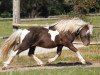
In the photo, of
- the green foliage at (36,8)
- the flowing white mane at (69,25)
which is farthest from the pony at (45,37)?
the green foliage at (36,8)

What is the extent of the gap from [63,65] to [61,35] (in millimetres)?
993

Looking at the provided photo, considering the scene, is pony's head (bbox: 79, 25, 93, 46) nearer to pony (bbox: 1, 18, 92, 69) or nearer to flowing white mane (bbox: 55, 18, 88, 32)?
pony (bbox: 1, 18, 92, 69)

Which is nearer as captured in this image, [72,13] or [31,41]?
[31,41]

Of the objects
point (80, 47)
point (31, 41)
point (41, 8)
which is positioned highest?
point (31, 41)

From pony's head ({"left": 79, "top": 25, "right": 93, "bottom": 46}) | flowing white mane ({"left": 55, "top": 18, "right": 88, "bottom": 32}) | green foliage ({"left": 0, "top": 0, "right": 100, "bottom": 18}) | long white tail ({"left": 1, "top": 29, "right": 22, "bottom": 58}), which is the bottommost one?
green foliage ({"left": 0, "top": 0, "right": 100, "bottom": 18})

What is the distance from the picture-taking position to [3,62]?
11828mm

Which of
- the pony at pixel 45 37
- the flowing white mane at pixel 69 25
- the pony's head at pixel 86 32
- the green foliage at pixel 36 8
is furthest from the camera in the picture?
the green foliage at pixel 36 8

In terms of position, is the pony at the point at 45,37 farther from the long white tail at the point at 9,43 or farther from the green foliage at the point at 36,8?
the green foliage at the point at 36,8

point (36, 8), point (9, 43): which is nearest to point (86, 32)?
point (9, 43)

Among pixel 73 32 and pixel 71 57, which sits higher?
pixel 73 32

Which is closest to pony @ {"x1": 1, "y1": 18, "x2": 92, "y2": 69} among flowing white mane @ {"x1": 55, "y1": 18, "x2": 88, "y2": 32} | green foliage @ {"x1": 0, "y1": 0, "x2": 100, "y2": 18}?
flowing white mane @ {"x1": 55, "y1": 18, "x2": 88, "y2": 32}

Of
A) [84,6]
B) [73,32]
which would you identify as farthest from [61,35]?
[84,6]

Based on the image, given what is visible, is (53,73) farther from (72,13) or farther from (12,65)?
(72,13)

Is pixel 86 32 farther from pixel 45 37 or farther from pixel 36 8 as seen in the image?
pixel 36 8
